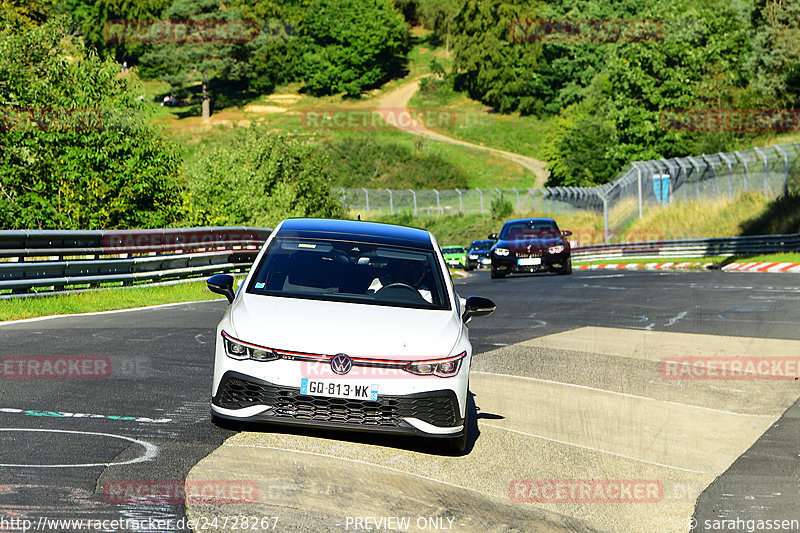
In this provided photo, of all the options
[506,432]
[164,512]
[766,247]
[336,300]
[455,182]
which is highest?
[336,300]

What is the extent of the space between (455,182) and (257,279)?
8771 centimetres

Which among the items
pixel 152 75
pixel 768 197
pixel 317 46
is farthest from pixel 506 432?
pixel 152 75

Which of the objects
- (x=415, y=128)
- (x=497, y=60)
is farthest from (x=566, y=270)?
(x=497, y=60)

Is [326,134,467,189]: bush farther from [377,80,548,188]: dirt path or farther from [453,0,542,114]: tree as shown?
[453,0,542,114]: tree

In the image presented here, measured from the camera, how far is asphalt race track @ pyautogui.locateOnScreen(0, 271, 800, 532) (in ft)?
18.5

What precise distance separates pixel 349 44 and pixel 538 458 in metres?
122

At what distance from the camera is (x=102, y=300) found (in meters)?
17.8

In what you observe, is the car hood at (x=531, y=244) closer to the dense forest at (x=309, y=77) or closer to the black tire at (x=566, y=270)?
the black tire at (x=566, y=270)

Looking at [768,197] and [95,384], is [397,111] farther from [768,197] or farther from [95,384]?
[95,384]

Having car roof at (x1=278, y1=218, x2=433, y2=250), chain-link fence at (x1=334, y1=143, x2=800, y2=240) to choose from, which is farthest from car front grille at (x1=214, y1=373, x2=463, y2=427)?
chain-link fence at (x1=334, y1=143, x2=800, y2=240)

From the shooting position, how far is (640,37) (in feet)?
227

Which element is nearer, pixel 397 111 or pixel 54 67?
pixel 54 67

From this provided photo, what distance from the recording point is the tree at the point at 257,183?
34.2m

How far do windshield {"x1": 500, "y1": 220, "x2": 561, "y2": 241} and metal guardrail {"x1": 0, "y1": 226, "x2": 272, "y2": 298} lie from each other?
22.1ft
